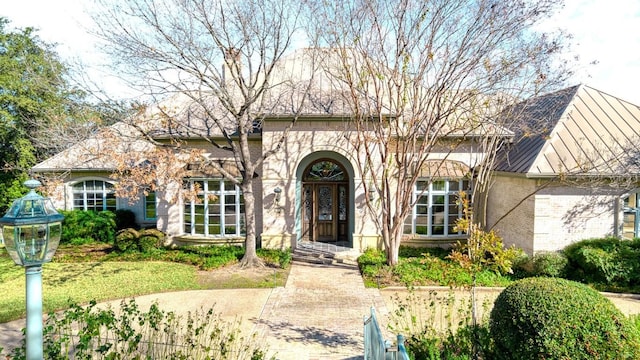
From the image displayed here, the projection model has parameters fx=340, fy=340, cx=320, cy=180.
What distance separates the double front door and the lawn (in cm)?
287

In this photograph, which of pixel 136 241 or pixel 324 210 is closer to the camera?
pixel 136 241

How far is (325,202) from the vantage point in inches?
634

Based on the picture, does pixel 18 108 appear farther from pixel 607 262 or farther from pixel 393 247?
pixel 607 262

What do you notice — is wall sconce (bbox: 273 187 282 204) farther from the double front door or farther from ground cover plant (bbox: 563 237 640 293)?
ground cover plant (bbox: 563 237 640 293)

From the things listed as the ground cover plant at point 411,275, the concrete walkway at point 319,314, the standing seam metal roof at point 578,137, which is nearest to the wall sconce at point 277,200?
the concrete walkway at point 319,314

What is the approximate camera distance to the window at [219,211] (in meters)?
15.5

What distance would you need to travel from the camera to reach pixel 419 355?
584 cm

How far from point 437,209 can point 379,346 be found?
1154 centimetres

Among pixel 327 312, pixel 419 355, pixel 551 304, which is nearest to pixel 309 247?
pixel 327 312

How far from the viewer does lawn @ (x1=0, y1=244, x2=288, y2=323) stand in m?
9.94

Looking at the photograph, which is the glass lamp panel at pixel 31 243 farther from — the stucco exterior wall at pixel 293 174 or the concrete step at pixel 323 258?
the stucco exterior wall at pixel 293 174

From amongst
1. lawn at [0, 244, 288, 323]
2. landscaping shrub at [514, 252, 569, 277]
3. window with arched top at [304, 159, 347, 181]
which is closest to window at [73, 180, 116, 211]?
lawn at [0, 244, 288, 323]

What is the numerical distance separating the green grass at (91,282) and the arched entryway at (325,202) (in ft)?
18.3

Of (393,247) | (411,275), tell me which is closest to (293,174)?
(393,247)
